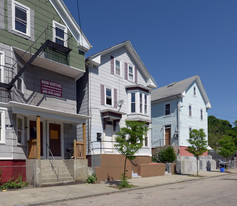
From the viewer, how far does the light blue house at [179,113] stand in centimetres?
3017

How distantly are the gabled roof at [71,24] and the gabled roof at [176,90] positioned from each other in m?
14.2

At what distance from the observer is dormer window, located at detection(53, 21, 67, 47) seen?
58.9ft

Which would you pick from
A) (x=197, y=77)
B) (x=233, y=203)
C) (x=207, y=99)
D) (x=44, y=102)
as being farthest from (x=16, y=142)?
(x=207, y=99)

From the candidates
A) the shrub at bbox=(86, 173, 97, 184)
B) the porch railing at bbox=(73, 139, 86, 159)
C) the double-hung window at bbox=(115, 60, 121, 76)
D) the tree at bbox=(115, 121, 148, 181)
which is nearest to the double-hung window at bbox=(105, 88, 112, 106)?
the double-hung window at bbox=(115, 60, 121, 76)

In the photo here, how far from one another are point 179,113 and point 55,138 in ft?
52.4

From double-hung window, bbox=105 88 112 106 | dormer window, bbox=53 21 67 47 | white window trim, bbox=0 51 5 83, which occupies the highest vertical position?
dormer window, bbox=53 21 67 47

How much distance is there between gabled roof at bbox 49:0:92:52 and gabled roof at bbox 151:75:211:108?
14177 mm

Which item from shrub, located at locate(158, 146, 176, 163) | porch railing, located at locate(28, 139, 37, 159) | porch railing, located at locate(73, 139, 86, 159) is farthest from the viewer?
shrub, located at locate(158, 146, 176, 163)

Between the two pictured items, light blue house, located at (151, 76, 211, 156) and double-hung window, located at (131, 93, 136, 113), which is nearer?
double-hung window, located at (131, 93, 136, 113)

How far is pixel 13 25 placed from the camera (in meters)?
Answer: 15.3

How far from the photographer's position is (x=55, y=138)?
59.6ft

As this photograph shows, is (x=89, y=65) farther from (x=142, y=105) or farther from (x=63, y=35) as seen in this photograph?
(x=142, y=105)

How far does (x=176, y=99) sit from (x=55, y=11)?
1725cm

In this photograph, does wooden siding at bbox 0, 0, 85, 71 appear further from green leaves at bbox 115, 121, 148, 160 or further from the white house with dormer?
green leaves at bbox 115, 121, 148, 160
